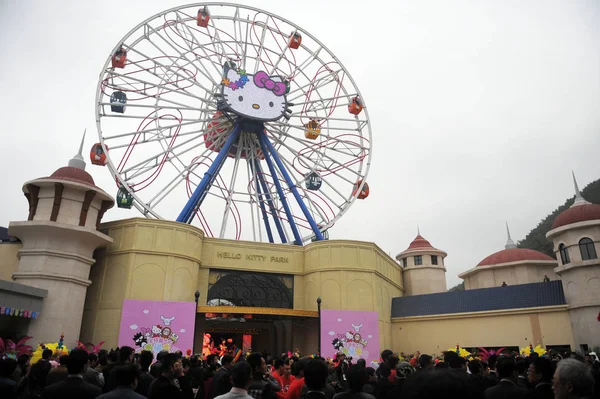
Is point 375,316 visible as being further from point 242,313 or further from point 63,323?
point 63,323

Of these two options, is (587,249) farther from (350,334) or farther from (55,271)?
(55,271)

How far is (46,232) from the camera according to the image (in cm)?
2150

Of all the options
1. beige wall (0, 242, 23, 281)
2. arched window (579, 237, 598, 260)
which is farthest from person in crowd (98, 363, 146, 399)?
arched window (579, 237, 598, 260)

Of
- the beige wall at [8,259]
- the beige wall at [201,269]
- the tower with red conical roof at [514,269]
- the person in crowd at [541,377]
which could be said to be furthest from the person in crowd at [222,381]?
the tower with red conical roof at [514,269]

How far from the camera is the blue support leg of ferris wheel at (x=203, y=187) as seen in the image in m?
27.0

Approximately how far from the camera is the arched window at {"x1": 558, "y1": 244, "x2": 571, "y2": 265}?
24.9 metres

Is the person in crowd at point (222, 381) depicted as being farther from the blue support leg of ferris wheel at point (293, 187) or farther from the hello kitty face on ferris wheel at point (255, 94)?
the hello kitty face on ferris wheel at point (255, 94)

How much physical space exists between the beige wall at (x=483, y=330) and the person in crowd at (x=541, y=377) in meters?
21.9

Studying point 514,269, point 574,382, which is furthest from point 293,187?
point 574,382

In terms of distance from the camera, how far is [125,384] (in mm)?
4812

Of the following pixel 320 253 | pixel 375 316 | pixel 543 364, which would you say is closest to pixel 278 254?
pixel 320 253

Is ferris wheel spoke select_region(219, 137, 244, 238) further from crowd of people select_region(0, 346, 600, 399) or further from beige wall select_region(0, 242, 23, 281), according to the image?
crowd of people select_region(0, 346, 600, 399)

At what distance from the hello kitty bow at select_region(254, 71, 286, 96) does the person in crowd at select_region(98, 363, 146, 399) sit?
2817cm

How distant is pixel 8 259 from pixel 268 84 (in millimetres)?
19442
